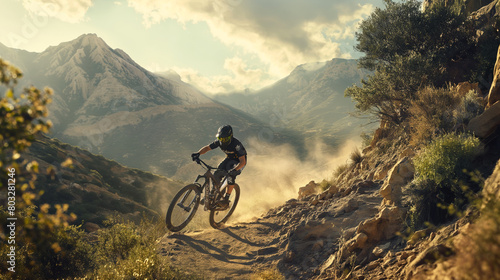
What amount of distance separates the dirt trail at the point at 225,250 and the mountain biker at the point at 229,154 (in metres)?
1.36

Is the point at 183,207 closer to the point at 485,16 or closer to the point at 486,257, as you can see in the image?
the point at 486,257

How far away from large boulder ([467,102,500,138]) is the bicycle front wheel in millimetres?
8607

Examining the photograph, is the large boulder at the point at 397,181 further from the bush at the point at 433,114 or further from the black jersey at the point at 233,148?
the black jersey at the point at 233,148

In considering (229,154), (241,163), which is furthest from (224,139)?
(241,163)

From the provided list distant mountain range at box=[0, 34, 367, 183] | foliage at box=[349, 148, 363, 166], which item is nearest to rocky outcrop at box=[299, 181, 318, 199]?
foliage at box=[349, 148, 363, 166]

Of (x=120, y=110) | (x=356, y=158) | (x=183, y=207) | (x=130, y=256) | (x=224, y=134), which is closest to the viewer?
(x=130, y=256)

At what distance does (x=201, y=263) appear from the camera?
806cm

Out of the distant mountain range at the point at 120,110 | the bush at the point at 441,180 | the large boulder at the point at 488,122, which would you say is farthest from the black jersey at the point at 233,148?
the distant mountain range at the point at 120,110

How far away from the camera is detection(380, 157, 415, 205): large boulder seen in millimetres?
7230

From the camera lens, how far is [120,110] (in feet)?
424

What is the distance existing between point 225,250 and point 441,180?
22.3 ft

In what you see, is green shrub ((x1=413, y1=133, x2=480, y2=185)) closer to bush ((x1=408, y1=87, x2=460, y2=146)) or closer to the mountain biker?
bush ((x1=408, y1=87, x2=460, y2=146))

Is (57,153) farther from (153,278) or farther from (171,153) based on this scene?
(171,153)

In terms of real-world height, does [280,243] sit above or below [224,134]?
below
